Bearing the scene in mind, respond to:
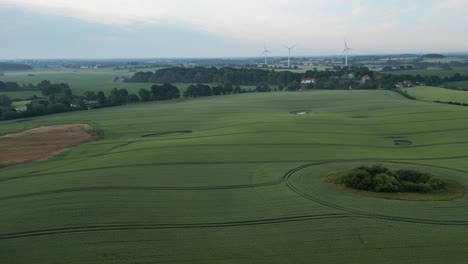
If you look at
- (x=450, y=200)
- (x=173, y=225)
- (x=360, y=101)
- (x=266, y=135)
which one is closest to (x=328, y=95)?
(x=360, y=101)

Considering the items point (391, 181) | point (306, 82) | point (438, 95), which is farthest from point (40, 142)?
point (306, 82)

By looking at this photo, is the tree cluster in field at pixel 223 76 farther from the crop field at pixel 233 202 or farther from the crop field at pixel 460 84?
the crop field at pixel 233 202

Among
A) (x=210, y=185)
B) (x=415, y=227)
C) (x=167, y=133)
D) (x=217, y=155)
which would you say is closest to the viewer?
(x=415, y=227)

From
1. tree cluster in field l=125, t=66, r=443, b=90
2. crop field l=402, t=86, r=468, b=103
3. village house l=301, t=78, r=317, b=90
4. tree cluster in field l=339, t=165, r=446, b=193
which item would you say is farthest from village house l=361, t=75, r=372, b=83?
tree cluster in field l=339, t=165, r=446, b=193

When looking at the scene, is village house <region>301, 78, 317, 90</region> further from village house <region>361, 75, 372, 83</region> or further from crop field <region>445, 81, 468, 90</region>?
crop field <region>445, 81, 468, 90</region>

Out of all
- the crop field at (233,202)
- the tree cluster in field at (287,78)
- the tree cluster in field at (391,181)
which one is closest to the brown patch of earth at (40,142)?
the crop field at (233,202)

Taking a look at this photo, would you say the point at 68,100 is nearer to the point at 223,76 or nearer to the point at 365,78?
the point at 223,76

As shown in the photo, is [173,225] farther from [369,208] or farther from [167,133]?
[167,133]
